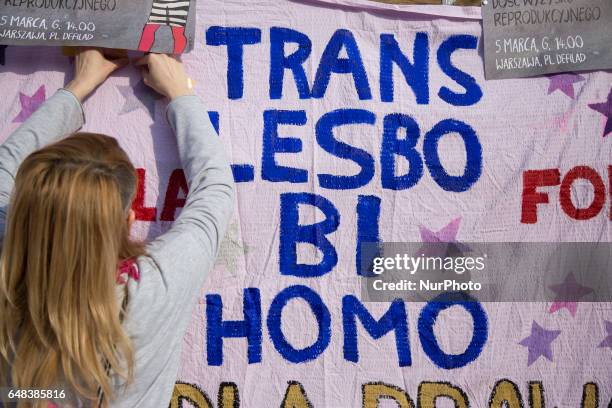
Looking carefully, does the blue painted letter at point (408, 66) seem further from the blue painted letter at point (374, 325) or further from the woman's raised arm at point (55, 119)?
the woman's raised arm at point (55, 119)

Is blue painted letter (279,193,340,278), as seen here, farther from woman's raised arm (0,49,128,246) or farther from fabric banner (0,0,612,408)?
woman's raised arm (0,49,128,246)

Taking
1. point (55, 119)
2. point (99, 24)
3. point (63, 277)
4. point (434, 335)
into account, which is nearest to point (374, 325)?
point (434, 335)

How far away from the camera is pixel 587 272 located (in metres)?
1.46

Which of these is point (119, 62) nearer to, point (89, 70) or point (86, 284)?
point (89, 70)

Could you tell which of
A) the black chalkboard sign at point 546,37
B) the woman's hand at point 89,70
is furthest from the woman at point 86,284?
the black chalkboard sign at point 546,37

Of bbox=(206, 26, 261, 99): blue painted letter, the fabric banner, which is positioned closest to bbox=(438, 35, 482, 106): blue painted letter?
the fabric banner

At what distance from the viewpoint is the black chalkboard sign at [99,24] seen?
1.47 meters

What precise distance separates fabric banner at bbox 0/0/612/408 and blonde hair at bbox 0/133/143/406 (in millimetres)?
486

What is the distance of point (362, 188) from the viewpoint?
4.86ft

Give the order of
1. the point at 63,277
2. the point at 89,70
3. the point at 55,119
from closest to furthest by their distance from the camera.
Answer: the point at 63,277 → the point at 55,119 → the point at 89,70

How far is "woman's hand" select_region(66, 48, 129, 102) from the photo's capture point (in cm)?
145

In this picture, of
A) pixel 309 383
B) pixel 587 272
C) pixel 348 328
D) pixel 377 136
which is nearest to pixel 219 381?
pixel 309 383

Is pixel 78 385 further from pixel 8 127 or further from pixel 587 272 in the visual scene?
pixel 587 272

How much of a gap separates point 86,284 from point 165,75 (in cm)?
66
